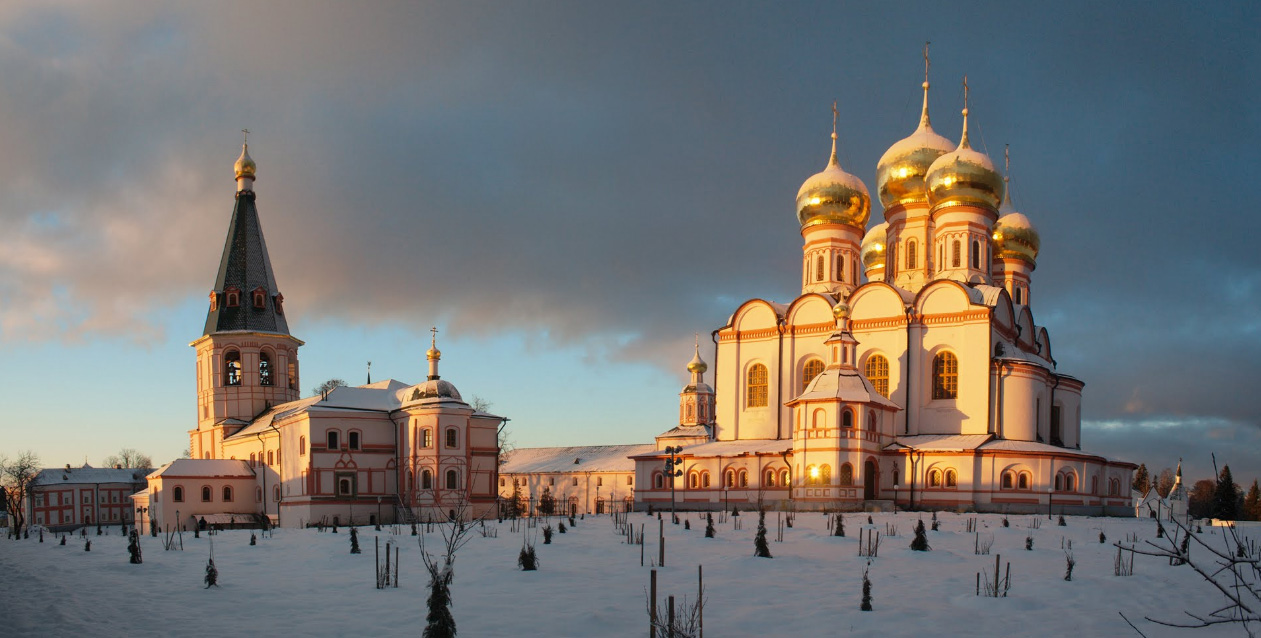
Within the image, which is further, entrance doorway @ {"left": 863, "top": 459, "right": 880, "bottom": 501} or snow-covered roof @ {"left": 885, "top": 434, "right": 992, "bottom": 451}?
entrance doorway @ {"left": 863, "top": 459, "right": 880, "bottom": 501}

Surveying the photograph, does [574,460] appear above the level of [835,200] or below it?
below

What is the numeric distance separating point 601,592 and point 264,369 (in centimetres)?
4115

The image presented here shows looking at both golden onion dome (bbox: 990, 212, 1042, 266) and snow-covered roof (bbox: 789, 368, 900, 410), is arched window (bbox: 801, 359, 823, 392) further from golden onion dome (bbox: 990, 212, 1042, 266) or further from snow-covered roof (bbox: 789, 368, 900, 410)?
golden onion dome (bbox: 990, 212, 1042, 266)

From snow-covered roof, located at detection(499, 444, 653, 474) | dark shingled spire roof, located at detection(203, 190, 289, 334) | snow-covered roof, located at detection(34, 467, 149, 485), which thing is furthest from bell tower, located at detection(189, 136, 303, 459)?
snow-covered roof, located at detection(499, 444, 653, 474)

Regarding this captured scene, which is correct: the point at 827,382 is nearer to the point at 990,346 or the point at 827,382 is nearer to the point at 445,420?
the point at 990,346

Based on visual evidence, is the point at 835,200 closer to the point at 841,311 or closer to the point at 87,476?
the point at 841,311

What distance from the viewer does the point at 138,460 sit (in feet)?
342

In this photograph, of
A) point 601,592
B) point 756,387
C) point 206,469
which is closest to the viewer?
point 601,592

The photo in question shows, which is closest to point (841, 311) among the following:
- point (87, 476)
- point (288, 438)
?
point (288, 438)

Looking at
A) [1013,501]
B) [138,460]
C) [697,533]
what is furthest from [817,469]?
[138,460]

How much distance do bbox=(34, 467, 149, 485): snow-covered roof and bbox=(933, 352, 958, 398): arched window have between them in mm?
53387

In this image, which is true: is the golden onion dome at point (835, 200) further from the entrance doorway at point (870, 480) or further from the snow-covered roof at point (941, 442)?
the entrance doorway at point (870, 480)

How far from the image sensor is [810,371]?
4350cm

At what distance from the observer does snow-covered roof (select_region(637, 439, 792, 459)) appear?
41272 mm
